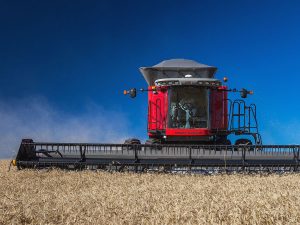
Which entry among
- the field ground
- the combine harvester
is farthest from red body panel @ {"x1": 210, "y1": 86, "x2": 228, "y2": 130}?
the field ground

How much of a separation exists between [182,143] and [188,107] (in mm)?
864

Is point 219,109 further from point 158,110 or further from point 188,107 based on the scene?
point 158,110

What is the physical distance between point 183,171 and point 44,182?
9.65ft

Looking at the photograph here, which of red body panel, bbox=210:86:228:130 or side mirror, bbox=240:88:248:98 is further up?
side mirror, bbox=240:88:248:98

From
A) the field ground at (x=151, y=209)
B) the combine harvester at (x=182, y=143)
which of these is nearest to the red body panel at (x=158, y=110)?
the combine harvester at (x=182, y=143)

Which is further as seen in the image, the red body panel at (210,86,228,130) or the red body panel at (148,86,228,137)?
the red body panel at (210,86,228,130)

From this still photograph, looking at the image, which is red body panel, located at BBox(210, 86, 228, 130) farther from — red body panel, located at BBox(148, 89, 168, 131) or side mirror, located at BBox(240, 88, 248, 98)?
red body panel, located at BBox(148, 89, 168, 131)

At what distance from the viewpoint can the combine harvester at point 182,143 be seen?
31.9ft

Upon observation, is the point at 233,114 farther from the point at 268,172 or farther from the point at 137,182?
the point at 137,182

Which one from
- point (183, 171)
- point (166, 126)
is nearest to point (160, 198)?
A: point (183, 171)

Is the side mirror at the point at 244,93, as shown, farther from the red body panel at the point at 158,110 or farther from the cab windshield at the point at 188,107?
the red body panel at the point at 158,110

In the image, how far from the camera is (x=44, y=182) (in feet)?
25.3

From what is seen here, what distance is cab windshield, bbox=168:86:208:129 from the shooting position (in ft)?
37.0

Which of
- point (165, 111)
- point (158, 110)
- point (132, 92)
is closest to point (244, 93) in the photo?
point (165, 111)
